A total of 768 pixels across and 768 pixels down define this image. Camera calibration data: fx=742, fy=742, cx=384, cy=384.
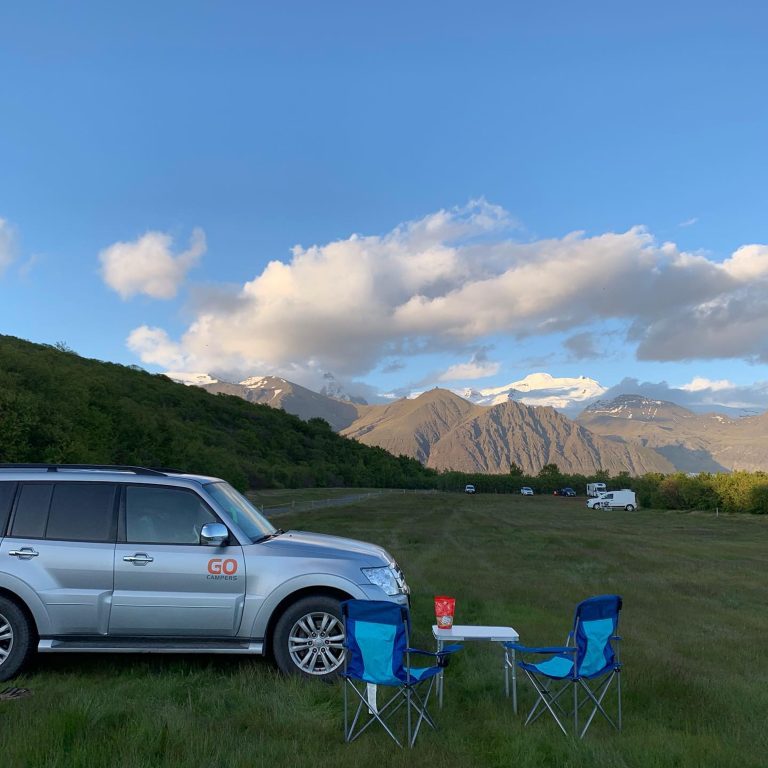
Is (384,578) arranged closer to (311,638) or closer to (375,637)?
(311,638)

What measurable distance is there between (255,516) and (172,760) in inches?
155

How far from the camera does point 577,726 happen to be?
5840 millimetres

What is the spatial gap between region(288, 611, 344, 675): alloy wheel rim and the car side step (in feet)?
1.17

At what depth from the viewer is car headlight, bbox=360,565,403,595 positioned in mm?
7582

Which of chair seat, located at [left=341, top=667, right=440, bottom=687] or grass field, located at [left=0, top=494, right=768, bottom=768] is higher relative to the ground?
chair seat, located at [left=341, top=667, right=440, bottom=687]

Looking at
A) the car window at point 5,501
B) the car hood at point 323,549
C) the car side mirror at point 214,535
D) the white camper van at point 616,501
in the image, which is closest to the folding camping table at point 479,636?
the car hood at point 323,549

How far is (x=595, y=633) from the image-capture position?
6.09 meters

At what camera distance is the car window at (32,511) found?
763 cm

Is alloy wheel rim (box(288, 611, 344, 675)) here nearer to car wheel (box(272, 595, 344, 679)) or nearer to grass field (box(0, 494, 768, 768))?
car wheel (box(272, 595, 344, 679))

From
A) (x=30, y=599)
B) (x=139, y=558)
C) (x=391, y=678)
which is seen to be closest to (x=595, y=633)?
(x=391, y=678)

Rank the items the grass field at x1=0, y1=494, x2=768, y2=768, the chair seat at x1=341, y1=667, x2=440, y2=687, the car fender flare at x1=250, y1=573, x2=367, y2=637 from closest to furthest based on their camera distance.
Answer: the grass field at x1=0, y1=494, x2=768, y2=768, the chair seat at x1=341, y1=667, x2=440, y2=687, the car fender flare at x1=250, y1=573, x2=367, y2=637

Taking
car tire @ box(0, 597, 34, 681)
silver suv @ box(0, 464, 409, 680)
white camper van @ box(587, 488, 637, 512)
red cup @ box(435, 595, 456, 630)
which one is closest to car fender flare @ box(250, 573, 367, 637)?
silver suv @ box(0, 464, 409, 680)

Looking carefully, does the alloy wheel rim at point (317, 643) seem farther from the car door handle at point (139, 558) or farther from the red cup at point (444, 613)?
the car door handle at point (139, 558)

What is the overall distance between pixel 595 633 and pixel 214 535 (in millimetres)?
3652
